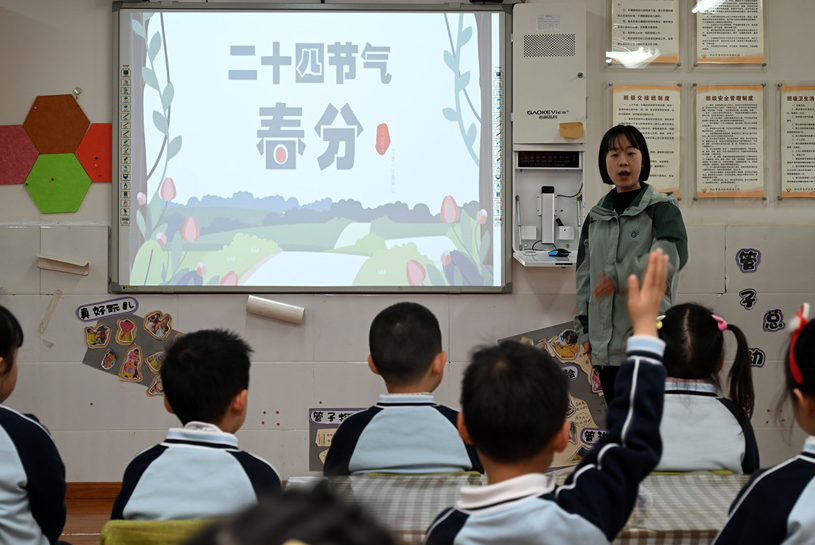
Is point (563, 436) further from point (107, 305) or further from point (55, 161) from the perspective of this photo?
point (55, 161)

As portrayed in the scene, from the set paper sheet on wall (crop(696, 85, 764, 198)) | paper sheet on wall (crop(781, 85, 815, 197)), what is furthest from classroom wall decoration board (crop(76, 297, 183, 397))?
paper sheet on wall (crop(781, 85, 815, 197))

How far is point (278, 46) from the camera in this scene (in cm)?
350

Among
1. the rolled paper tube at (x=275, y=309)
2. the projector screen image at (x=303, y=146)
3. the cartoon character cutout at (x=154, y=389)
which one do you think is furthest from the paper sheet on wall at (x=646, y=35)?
the cartoon character cutout at (x=154, y=389)

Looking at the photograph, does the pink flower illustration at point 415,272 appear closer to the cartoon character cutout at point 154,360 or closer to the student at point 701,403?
the cartoon character cutout at point 154,360

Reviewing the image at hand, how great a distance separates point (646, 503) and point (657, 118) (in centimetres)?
266

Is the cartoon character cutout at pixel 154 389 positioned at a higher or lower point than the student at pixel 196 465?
lower

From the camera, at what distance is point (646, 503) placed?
127 centimetres

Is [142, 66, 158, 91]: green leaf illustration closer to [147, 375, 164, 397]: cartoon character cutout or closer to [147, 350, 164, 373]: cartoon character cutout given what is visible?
[147, 350, 164, 373]: cartoon character cutout

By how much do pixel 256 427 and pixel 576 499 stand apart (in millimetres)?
2678

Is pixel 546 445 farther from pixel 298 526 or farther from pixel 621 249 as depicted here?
pixel 621 249

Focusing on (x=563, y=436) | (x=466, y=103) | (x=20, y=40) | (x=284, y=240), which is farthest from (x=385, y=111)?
(x=563, y=436)

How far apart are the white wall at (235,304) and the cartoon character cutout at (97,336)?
53 mm

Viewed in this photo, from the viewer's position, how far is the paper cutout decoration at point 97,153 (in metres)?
3.53

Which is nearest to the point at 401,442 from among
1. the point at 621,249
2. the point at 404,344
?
the point at 404,344
